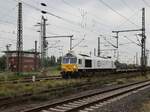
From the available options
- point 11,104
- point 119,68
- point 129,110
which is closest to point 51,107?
point 11,104

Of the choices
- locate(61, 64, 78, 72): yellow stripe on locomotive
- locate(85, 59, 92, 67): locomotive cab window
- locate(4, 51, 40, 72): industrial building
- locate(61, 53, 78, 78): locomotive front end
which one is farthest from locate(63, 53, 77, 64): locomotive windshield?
locate(4, 51, 40, 72): industrial building

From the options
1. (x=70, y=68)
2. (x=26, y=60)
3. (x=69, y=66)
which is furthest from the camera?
(x=26, y=60)

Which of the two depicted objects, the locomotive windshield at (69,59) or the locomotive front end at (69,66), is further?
the locomotive windshield at (69,59)

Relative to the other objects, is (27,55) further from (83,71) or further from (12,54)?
(83,71)

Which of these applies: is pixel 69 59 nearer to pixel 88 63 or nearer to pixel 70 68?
pixel 70 68

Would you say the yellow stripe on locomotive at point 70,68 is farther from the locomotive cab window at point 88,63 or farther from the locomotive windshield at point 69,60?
the locomotive cab window at point 88,63

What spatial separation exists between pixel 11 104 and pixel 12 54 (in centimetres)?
7863

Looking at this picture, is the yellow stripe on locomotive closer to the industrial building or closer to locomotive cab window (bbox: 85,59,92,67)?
locomotive cab window (bbox: 85,59,92,67)

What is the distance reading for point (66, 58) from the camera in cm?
4303

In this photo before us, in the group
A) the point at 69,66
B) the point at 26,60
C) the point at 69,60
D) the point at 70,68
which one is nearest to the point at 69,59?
the point at 69,60

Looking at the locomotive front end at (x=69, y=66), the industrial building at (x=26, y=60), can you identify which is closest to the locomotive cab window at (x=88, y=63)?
the locomotive front end at (x=69, y=66)

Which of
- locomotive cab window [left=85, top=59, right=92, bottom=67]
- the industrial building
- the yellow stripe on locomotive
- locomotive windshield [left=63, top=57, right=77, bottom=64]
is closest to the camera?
the yellow stripe on locomotive

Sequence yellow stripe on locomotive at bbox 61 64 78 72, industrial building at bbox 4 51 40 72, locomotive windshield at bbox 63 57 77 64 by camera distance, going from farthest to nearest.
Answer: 1. industrial building at bbox 4 51 40 72
2. locomotive windshield at bbox 63 57 77 64
3. yellow stripe on locomotive at bbox 61 64 78 72

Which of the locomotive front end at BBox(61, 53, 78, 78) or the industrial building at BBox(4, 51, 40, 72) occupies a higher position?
the industrial building at BBox(4, 51, 40, 72)
